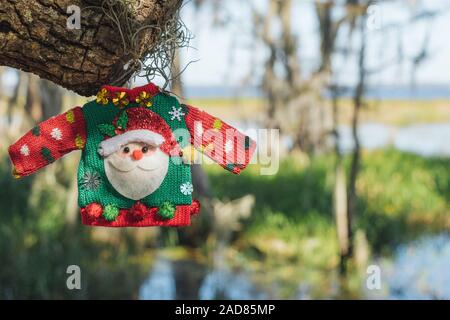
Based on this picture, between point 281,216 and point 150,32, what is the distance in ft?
12.1

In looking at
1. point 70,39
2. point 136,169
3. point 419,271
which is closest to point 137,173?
point 136,169

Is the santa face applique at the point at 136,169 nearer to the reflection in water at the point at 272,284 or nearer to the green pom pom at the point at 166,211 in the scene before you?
the green pom pom at the point at 166,211

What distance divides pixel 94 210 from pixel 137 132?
0.52ft

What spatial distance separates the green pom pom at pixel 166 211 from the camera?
3.97 ft

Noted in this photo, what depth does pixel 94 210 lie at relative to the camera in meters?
1.20

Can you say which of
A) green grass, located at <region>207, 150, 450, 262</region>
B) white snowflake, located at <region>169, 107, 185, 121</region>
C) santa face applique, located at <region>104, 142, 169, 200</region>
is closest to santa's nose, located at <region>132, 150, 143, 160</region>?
santa face applique, located at <region>104, 142, 169, 200</region>

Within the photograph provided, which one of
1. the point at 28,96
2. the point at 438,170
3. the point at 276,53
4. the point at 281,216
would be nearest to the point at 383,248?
the point at 281,216

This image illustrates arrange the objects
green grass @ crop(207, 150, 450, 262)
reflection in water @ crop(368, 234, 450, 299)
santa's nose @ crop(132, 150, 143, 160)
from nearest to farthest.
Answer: santa's nose @ crop(132, 150, 143, 160) → reflection in water @ crop(368, 234, 450, 299) → green grass @ crop(207, 150, 450, 262)

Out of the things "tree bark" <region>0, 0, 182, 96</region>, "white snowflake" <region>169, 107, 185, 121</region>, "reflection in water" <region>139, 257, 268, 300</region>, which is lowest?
"reflection in water" <region>139, 257, 268, 300</region>

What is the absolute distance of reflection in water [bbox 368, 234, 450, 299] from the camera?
12.6 ft

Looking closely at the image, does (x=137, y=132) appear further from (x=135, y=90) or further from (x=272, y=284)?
(x=272, y=284)

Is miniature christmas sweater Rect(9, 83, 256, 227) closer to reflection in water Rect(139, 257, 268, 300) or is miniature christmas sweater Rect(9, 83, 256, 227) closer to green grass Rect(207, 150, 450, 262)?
reflection in water Rect(139, 257, 268, 300)

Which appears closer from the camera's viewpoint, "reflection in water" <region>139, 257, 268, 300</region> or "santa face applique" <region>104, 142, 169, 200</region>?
"santa face applique" <region>104, 142, 169, 200</region>

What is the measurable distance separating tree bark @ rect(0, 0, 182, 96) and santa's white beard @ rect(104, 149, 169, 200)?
158 mm
